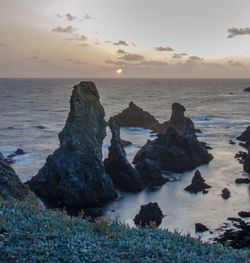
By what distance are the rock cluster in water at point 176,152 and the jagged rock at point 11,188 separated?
28148mm

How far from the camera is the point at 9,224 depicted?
49.1 ft

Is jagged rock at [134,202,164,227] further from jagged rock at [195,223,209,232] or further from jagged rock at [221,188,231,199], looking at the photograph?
jagged rock at [221,188,231,199]

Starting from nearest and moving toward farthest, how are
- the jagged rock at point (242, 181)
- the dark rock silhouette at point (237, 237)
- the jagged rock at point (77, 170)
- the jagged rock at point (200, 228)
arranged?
the dark rock silhouette at point (237, 237) < the jagged rock at point (200, 228) < the jagged rock at point (77, 170) < the jagged rock at point (242, 181)

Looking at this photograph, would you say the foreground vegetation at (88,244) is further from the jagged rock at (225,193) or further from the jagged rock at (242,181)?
the jagged rock at (242,181)

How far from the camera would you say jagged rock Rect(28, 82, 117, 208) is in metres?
37.4

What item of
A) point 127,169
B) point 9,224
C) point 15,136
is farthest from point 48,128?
point 9,224

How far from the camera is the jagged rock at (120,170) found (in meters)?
41.9

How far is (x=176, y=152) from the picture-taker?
2050 inches

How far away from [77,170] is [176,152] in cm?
1861

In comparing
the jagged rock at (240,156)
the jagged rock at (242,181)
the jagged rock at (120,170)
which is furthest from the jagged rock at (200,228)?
the jagged rock at (240,156)

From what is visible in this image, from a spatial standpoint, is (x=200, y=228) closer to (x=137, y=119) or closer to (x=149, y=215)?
(x=149, y=215)

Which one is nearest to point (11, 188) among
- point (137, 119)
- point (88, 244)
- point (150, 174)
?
point (88, 244)

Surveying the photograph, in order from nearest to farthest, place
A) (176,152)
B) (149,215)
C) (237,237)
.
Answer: (237,237)
(149,215)
(176,152)

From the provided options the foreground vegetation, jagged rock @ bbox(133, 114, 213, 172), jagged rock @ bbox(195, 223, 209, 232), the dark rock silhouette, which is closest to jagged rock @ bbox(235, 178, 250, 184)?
jagged rock @ bbox(133, 114, 213, 172)
